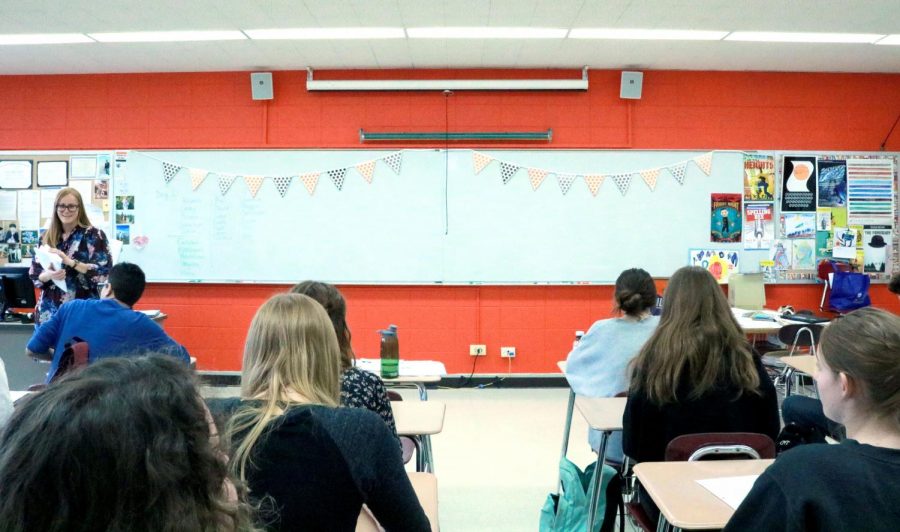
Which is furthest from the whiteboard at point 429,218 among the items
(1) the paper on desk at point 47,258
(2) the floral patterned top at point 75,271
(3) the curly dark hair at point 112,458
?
(3) the curly dark hair at point 112,458

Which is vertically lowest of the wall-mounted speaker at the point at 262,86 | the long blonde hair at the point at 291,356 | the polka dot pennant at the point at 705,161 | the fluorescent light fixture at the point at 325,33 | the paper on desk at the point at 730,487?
the paper on desk at the point at 730,487

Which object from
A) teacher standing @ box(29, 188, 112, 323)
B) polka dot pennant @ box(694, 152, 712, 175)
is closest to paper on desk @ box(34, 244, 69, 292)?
teacher standing @ box(29, 188, 112, 323)

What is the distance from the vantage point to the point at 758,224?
5.12 m

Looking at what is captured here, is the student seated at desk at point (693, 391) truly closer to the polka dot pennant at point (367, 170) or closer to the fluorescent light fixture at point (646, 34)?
the fluorescent light fixture at point (646, 34)

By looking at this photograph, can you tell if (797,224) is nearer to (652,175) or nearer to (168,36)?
(652,175)

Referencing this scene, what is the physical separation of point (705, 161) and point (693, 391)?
3.76 metres

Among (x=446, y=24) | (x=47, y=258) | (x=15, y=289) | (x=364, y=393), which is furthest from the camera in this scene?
(x=15, y=289)

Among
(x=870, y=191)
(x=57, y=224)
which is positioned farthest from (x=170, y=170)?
(x=870, y=191)

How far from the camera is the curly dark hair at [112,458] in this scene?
461 mm

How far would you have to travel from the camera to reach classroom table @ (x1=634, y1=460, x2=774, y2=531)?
4.42ft

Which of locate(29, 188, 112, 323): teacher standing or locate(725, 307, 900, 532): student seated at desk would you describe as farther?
locate(29, 188, 112, 323): teacher standing

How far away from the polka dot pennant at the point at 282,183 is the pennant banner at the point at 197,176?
0.60 metres

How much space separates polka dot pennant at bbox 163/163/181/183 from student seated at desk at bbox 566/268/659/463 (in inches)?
159

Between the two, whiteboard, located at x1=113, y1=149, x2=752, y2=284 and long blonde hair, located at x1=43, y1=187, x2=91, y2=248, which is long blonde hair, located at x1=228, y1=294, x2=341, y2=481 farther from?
whiteboard, located at x1=113, y1=149, x2=752, y2=284
